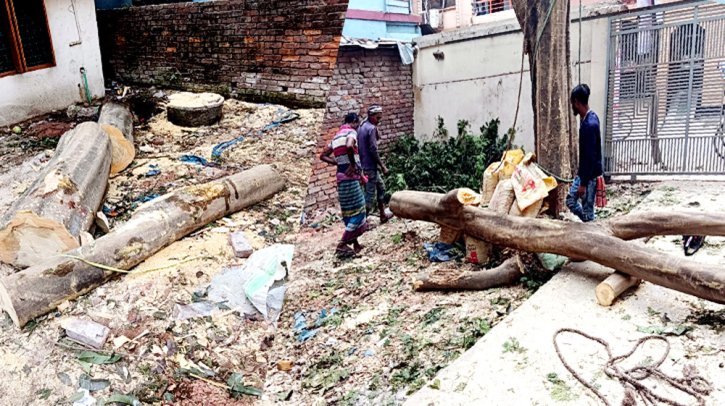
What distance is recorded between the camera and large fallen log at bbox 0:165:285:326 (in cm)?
221

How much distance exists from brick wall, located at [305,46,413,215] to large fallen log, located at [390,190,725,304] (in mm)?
302

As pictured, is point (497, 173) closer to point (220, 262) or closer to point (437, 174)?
point (437, 174)

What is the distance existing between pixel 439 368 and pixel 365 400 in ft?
0.95

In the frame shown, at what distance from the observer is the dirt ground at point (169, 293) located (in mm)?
1922

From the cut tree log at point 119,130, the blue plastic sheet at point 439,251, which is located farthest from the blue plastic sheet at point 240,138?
the blue plastic sheet at point 439,251

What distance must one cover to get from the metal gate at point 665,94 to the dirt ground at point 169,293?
1524 mm

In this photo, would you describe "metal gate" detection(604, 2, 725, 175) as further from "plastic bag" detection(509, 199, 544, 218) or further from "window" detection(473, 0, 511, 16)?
"window" detection(473, 0, 511, 16)

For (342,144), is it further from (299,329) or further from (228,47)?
(228,47)

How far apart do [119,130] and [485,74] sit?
2076 millimetres

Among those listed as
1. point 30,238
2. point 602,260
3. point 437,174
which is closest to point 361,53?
point 437,174

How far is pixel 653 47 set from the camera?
7.23 feet

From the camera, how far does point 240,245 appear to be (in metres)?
2.50

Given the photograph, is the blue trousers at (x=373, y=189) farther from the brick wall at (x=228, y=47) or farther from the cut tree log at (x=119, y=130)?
the cut tree log at (x=119, y=130)

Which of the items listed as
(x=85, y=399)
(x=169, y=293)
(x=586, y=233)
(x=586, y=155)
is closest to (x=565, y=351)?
(x=586, y=233)
